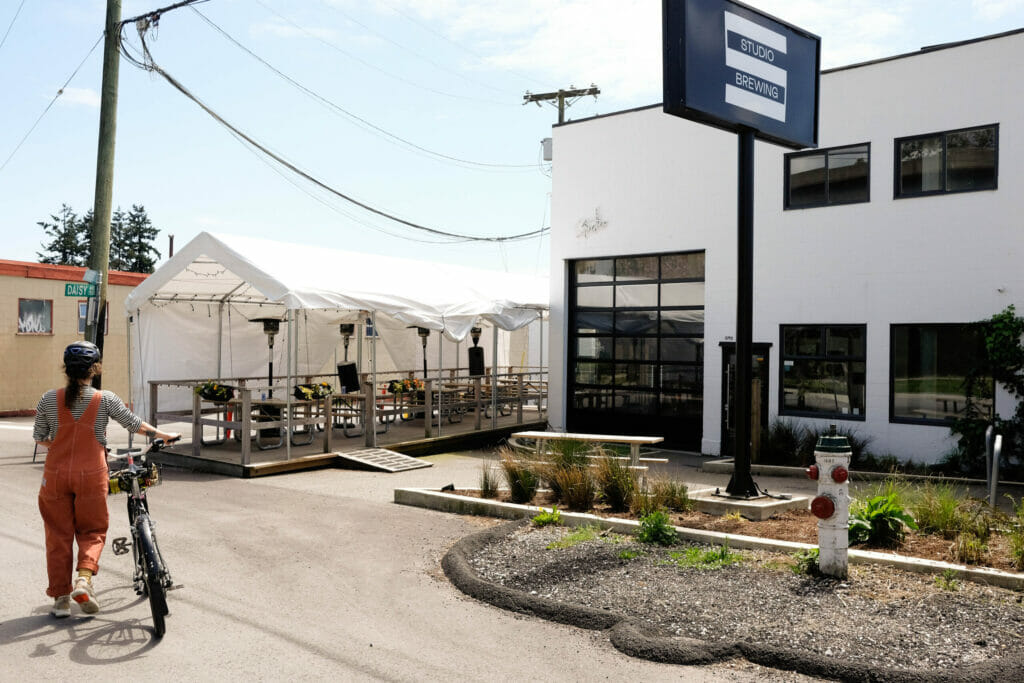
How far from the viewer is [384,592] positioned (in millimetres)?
6770

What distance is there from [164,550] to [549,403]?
1134 cm

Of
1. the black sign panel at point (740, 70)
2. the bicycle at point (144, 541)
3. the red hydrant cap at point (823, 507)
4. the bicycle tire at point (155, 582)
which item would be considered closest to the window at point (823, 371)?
the black sign panel at point (740, 70)

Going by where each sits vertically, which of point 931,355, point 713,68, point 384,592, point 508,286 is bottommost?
point 384,592

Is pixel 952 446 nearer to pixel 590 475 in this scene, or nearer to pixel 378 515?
pixel 590 475

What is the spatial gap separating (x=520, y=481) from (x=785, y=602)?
432 cm

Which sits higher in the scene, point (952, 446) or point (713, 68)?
point (713, 68)

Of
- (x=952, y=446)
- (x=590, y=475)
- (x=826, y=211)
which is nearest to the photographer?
(x=590, y=475)

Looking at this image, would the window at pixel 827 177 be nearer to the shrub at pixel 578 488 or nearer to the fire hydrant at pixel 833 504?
the shrub at pixel 578 488

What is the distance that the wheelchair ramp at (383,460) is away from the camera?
13.7 metres

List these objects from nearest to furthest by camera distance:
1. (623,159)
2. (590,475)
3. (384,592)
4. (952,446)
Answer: (384,592), (590,475), (952,446), (623,159)

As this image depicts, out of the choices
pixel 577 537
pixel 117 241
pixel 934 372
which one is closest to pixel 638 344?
pixel 934 372

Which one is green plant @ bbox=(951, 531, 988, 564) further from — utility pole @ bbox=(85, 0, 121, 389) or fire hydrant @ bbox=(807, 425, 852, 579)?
utility pole @ bbox=(85, 0, 121, 389)

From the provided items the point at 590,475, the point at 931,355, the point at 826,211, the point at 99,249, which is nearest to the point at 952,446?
the point at 931,355

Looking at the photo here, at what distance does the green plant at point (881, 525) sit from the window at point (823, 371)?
289 inches
